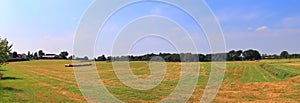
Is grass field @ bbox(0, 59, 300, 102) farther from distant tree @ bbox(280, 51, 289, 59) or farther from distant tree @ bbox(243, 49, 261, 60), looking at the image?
distant tree @ bbox(280, 51, 289, 59)

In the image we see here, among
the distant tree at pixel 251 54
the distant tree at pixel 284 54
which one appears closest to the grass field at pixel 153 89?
the distant tree at pixel 251 54

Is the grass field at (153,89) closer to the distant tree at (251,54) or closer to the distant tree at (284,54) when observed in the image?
the distant tree at (251,54)

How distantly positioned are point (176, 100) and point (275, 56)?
409 feet

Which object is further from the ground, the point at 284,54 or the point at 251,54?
the point at 251,54

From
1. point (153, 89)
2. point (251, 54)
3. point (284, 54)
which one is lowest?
point (153, 89)

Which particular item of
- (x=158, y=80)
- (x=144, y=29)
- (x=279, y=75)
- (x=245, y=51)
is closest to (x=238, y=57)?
(x=245, y=51)

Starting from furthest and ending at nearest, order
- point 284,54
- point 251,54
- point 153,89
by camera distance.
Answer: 1. point 251,54
2. point 284,54
3. point 153,89

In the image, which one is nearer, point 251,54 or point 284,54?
point 284,54

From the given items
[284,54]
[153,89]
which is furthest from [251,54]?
[153,89]

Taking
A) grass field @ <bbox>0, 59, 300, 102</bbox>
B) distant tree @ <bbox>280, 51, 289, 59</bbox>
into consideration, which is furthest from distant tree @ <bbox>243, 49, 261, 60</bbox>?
grass field @ <bbox>0, 59, 300, 102</bbox>

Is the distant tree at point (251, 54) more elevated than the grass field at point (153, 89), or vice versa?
the distant tree at point (251, 54)

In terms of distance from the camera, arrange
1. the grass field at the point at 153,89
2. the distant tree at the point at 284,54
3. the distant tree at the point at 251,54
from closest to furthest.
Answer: the grass field at the point at 153,89 < the distant tree at the point at 284,54 < the distant tree at the point at 251,54

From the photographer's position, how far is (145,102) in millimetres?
20641

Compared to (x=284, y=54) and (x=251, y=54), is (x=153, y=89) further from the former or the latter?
(x=284, y=54)
